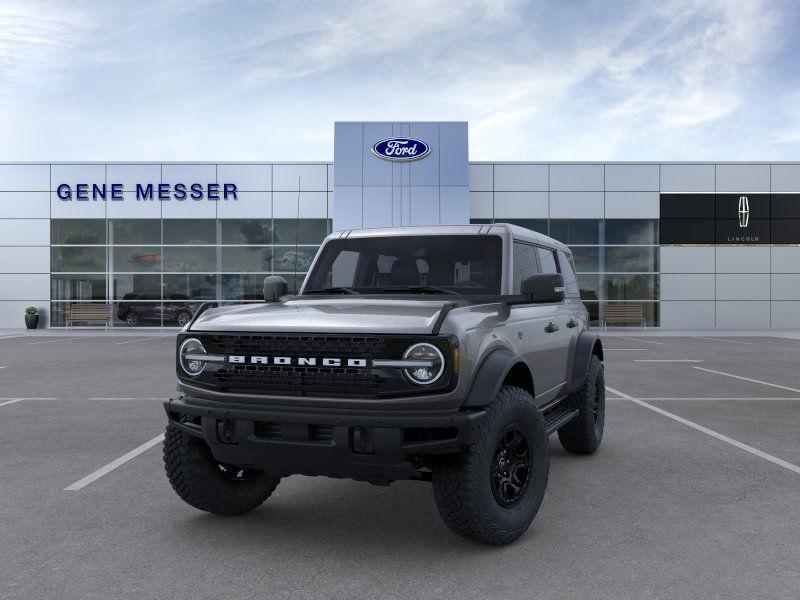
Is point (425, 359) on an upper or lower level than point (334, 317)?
lower

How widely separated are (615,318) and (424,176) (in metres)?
9.68

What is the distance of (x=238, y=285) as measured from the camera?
28031 mm

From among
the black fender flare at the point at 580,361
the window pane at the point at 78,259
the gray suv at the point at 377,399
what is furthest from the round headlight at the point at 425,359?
the window pane at the point at 78,259

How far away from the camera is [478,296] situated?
14.4ft

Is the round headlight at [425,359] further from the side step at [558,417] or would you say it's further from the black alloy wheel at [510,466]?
the side step at [558,417]

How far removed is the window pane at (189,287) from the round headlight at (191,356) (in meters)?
24.8

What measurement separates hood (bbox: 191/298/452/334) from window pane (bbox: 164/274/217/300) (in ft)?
81.0

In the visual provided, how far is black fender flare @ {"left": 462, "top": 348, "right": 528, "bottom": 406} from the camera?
353 centimetres

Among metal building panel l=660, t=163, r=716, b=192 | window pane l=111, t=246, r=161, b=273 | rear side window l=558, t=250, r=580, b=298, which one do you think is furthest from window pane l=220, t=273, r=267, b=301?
rear side window l=558, t=250, r=580, b=298

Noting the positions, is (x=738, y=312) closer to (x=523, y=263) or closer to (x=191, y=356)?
(x=523, y=263)

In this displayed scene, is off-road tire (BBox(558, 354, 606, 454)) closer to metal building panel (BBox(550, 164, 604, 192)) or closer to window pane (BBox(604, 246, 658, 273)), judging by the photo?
metal building panel (BBox(550, 164, 604, 192))

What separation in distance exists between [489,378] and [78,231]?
28.3 m

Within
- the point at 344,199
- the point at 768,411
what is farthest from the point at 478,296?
the point at 344,199

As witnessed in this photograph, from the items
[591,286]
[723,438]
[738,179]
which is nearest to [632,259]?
[591,286]
